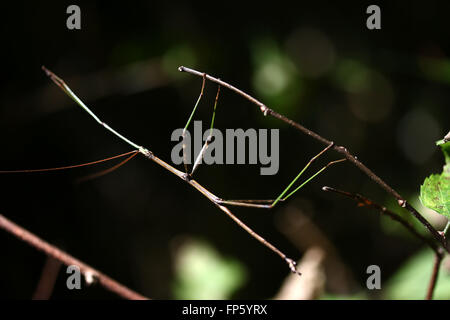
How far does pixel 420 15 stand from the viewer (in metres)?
2.93

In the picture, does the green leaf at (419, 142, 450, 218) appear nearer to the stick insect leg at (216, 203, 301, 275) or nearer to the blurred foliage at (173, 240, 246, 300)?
the stick insect leg at (216, 203, 301, 275)

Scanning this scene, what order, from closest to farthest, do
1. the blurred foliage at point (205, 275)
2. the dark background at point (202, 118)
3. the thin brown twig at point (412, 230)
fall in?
1. the thin brown twig at point (412, 230)
2. the blurred foliage at point (205, 275)
3. the dark background at point (202, 118)

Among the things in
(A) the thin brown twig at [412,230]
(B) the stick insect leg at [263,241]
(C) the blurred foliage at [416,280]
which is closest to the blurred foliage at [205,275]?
(C) the blurred foliage at [416,280]

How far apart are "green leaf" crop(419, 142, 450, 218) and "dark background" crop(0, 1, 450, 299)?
5.53 ft

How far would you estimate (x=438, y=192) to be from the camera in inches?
42.6

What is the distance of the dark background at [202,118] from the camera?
269 centimetres

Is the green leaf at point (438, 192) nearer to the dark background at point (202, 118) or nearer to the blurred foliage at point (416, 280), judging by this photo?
the blurred foliage at point (416, 280)

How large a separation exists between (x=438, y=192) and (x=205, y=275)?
179 centimetres

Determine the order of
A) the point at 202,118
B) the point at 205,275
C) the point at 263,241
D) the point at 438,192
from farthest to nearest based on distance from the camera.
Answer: the point at 202,118 → the point at 205,275 → the point at 263,241 → the point at 438,192

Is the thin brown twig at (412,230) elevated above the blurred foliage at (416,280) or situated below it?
above

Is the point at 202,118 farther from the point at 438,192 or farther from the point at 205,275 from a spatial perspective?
the point at 438,192

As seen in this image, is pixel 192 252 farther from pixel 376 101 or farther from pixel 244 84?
pixel 376 101

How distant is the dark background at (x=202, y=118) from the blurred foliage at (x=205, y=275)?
231 millimetres

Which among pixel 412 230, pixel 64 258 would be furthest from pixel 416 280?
pixel 64 258
